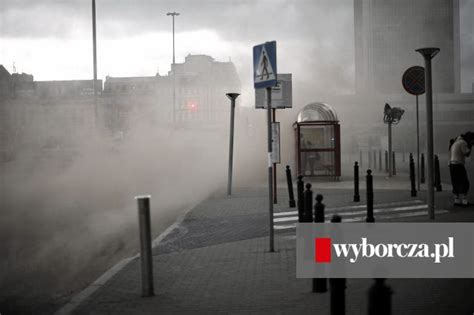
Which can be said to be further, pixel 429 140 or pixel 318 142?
pixel 318 142

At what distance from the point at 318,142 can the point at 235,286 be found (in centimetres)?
1653

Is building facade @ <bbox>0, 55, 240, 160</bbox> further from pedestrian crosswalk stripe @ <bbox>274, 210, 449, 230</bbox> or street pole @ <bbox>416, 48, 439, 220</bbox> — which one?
street pole @ <bbox>416, 48, 439, 220</bbox>

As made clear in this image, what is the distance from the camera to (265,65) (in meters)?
7.97

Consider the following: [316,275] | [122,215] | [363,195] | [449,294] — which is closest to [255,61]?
[316,275]

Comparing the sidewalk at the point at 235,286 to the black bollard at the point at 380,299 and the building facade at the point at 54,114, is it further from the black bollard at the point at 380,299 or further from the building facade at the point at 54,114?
the building facade at the point at 54,114

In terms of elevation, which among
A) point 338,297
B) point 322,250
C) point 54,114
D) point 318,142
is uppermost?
point 54,114

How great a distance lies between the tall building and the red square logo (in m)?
122

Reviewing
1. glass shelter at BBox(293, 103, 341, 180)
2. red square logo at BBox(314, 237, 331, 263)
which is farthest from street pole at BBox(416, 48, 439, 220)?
glass shelter at BBox(293, 103, 341, 180)

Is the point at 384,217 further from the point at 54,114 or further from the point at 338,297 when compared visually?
the point at 54,114

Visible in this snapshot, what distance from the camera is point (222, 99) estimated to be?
1775 inches

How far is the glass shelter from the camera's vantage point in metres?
20.2

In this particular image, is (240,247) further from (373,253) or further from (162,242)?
(373,253)

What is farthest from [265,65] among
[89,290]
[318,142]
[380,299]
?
[318,142]

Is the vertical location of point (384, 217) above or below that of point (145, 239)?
below
